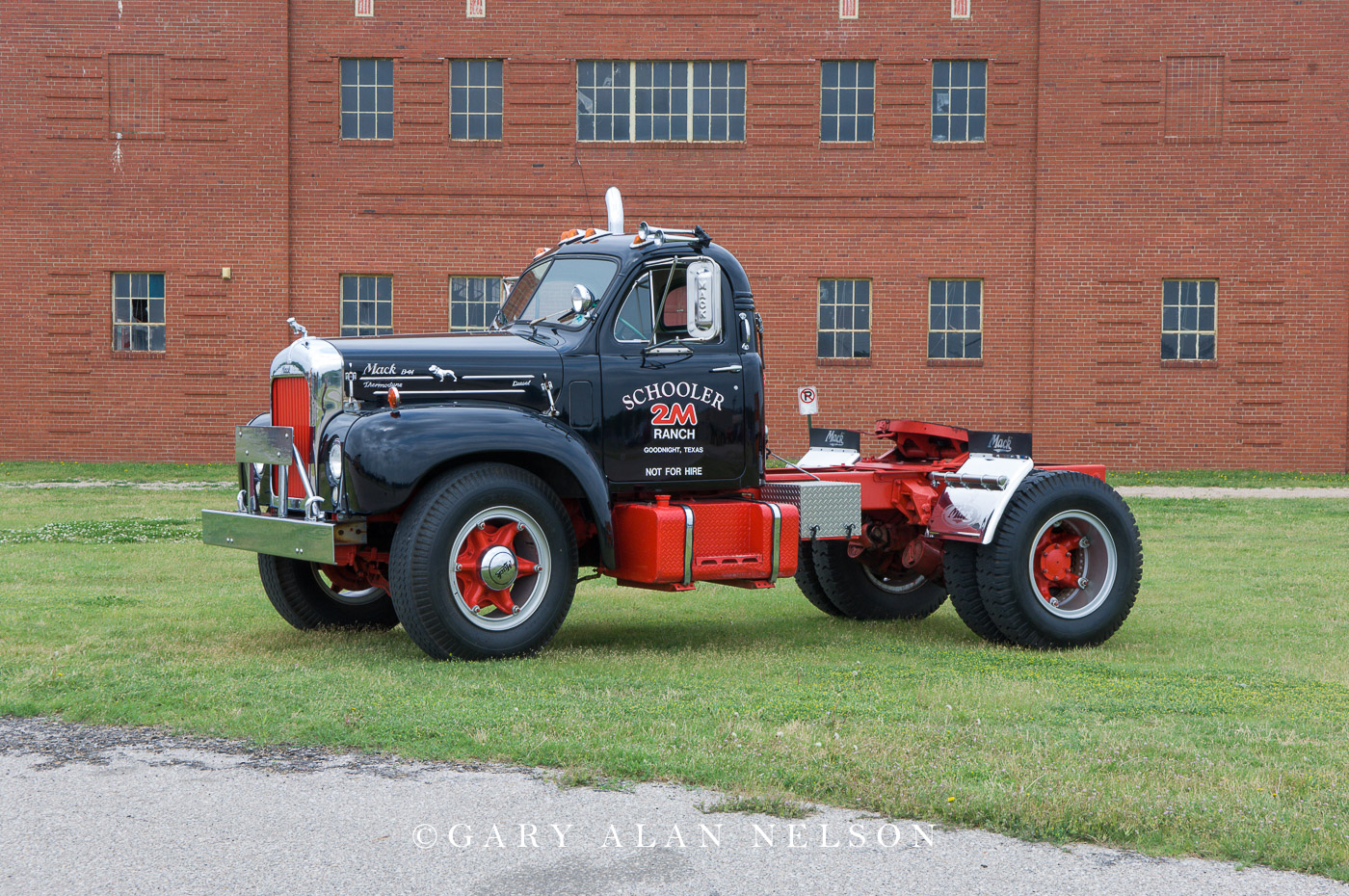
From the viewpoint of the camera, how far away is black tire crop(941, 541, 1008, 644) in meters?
8.14

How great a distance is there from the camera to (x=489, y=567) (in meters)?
7.01

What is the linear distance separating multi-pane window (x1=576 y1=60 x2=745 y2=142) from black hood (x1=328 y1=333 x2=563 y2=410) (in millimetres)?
17452

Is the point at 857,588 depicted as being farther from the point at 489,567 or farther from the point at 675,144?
the point at 675,144

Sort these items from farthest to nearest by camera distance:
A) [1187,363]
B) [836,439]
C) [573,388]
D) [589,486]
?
[1187,363], [836,439], [573,388], [589,486]

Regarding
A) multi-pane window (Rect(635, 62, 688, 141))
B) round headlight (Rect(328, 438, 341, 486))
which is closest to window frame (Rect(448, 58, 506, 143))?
multi-pane window (Rect(635, 62, 688, 141))

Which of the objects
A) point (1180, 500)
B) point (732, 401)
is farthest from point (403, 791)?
point (1180, 500)

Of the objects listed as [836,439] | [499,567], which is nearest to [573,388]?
[499,567]

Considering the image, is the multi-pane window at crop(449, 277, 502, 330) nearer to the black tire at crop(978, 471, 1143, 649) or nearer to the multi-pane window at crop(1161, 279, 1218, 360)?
the multi-pane window at crop(1161, 279, 1218, 360)

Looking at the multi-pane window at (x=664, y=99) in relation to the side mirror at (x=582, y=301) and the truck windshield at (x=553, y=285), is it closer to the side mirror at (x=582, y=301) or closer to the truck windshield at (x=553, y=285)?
the truck windshield at (x=553, y=285)

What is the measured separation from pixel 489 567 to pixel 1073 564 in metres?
3.70

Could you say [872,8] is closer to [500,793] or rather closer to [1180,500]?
[1180,500]

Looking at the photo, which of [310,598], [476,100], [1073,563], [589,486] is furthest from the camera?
[476,100]

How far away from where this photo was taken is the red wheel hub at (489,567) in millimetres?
7027

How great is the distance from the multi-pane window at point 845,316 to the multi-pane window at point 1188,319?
526 cm
